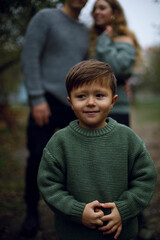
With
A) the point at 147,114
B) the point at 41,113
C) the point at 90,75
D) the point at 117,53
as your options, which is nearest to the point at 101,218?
the point at 90,75

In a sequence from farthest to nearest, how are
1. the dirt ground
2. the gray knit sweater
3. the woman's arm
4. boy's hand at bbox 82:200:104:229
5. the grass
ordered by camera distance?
the grass, the dirt ground, the gray knit sweater, the woman's arm, boy's hand at bbox 82:200:104:229

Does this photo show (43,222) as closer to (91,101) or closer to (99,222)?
(99,222)

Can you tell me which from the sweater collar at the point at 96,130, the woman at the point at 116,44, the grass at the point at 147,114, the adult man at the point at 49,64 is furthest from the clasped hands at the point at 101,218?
the grass at the point at 147,114

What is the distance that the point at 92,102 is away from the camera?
144cm

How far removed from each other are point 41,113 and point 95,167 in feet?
3.37

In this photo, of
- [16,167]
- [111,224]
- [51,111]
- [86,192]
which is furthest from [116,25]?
[16,167]

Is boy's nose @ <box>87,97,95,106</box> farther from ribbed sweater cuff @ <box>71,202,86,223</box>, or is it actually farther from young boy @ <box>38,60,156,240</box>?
ribbed sweater cuff @ <box>71,202,86,223</box>

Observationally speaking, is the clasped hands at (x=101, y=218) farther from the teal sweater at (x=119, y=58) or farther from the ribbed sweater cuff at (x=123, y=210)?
the teal sweater at (x=119, y=58)

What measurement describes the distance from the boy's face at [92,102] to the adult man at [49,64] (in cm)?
89

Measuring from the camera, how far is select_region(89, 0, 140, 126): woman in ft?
7.03

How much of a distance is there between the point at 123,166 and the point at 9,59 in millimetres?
5034

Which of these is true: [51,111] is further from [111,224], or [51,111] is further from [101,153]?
[111,224]

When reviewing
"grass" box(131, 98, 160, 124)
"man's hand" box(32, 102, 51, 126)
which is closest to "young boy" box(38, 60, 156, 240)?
"man's hand" box(32, 102, 51, 126)

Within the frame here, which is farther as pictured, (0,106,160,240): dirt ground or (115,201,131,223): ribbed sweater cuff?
(0,106,160,240): dirt ground
